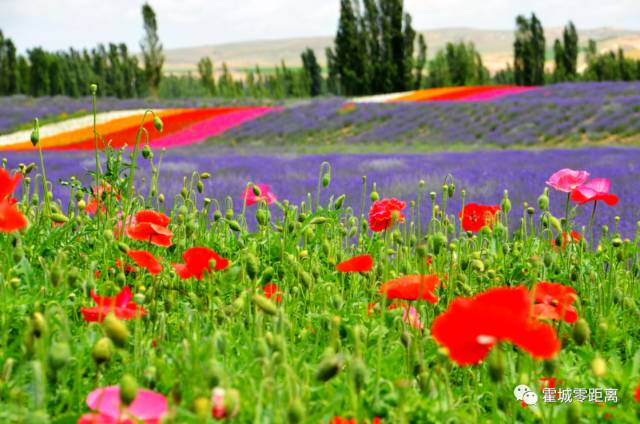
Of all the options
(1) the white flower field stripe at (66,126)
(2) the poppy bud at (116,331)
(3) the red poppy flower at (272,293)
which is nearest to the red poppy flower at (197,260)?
(3) the red poppy flower at (272,293)

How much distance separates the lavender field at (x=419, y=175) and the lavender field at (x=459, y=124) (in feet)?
25.0

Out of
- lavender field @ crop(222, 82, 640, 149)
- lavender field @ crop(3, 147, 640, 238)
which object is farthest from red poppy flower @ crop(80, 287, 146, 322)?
lavender field @ crop(222, 82, 640, 149)

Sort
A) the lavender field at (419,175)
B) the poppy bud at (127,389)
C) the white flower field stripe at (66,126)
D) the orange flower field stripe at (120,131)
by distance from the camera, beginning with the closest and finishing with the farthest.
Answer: the poppy bud at (127,389)
the lavender field at (419,175)
the orange flower field stripe at (120,131)
the white flower field stripe at (66,126)

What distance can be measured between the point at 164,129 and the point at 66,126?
4.78 m

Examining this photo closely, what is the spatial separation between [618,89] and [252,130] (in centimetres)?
1346

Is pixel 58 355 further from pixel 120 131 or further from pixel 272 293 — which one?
pixel 120 131

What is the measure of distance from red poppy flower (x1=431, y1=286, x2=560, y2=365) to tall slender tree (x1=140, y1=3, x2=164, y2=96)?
44828 mm

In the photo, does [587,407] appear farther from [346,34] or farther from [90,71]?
[90,71]

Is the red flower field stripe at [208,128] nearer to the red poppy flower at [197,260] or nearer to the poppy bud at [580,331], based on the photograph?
the red poppy flower at [197,260]

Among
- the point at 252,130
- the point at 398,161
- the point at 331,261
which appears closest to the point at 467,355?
the point at 331,261

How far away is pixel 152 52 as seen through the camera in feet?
145

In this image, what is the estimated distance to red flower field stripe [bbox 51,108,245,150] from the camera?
21094 millimetres

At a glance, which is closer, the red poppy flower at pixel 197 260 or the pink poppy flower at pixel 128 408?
the pink poppy flower at pixel 128 408

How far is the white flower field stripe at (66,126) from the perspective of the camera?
24.4 meters
